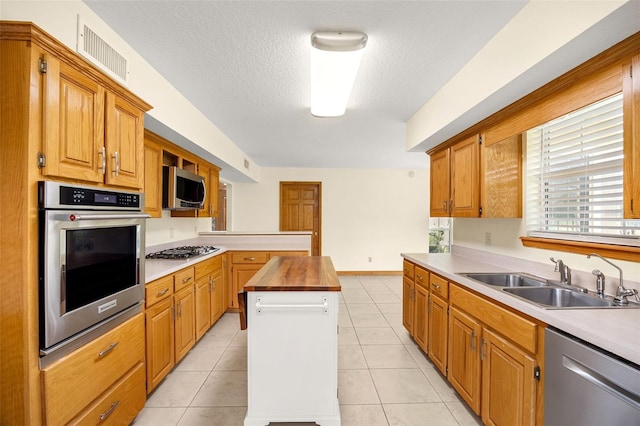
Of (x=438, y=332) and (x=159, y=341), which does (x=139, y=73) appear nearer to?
(x=159, y=341)

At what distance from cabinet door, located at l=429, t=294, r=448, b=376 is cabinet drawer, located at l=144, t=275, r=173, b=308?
2.18 m

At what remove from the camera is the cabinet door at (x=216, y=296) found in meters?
3.27

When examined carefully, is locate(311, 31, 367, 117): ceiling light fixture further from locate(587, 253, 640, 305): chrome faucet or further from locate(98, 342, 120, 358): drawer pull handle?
locate(98, 342, 120, 358): drawer pull handle

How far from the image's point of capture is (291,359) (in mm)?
1714

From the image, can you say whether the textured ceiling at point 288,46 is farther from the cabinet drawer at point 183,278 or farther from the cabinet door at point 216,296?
the cabinet door at point 216,296

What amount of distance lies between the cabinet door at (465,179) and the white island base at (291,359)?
1572 millimetres

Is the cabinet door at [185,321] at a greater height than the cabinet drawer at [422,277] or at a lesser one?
lesser

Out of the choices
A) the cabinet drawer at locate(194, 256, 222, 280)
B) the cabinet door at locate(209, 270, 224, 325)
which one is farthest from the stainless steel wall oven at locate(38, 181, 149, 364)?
the cabinet door at locate(209, 270, 224, 325)

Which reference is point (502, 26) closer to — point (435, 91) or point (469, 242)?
point (435, 91)

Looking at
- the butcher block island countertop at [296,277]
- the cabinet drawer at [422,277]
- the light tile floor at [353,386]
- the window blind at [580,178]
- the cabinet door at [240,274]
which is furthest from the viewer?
the cabinet door at [240,274]

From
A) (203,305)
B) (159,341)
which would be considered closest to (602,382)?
(159,341)

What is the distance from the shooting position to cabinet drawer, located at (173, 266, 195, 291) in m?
2.38

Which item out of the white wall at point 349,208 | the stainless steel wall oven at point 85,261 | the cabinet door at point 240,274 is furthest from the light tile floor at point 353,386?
the white wall at point 349,208

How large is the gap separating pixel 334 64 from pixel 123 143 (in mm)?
1392
